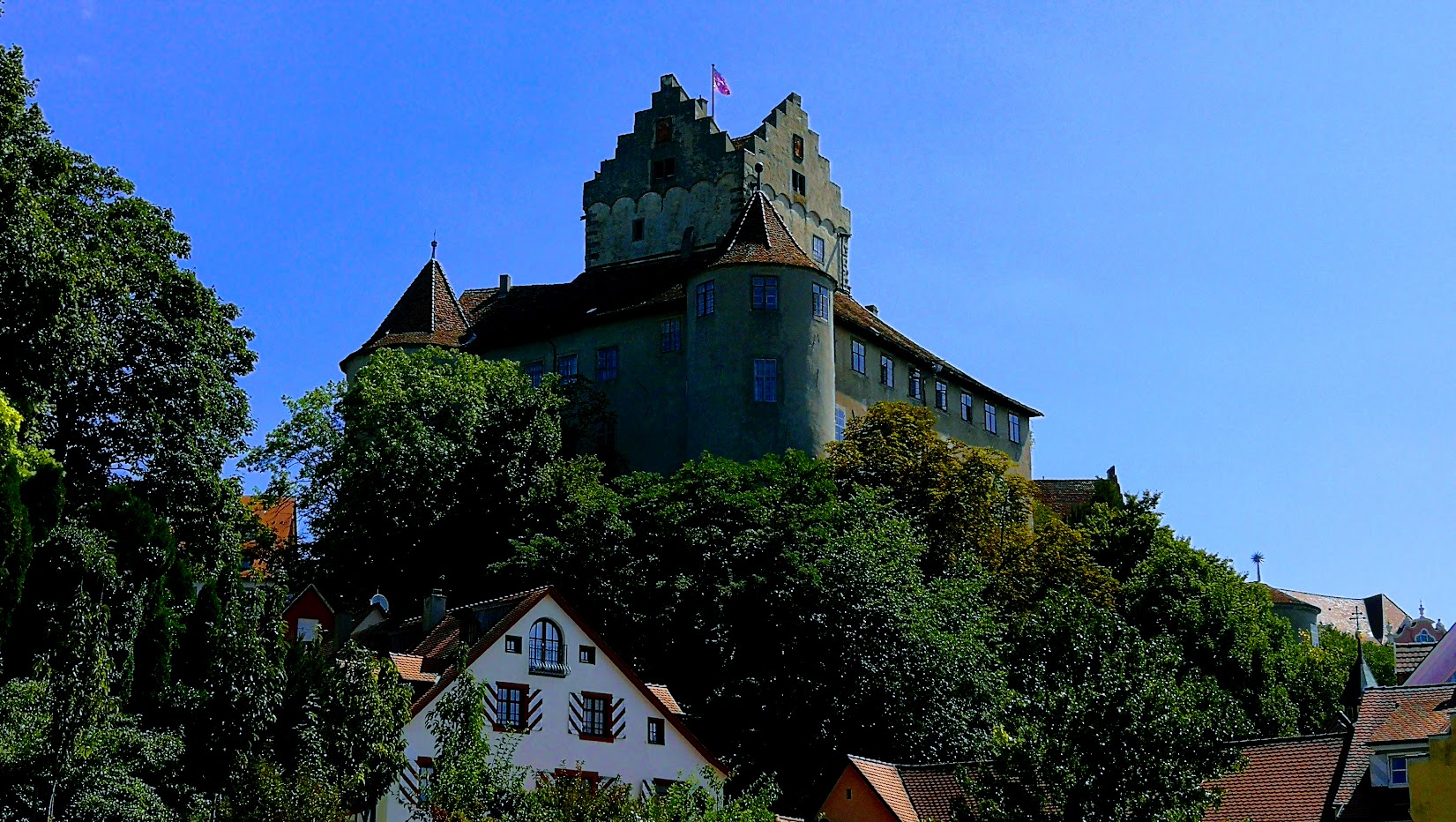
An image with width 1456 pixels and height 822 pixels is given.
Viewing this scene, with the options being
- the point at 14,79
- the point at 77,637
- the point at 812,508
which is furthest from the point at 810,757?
the point at 77,637

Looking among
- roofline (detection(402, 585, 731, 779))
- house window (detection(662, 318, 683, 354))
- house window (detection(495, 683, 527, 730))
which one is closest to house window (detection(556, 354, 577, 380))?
house window (detection(662, 318, 683, 354))

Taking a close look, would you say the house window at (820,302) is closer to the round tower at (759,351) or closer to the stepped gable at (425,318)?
the round tower at (759,351)

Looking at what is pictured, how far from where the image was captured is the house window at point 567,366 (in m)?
78.4

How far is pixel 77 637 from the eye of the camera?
2378 cm

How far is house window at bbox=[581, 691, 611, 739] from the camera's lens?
47.4 metres

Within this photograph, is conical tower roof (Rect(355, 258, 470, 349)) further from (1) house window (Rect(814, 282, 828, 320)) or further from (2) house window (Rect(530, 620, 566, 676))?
(2) house window (Rect(530, 620, 566, 676))

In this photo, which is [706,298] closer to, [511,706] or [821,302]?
[821,302]

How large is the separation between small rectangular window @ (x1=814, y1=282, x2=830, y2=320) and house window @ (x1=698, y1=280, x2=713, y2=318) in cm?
368

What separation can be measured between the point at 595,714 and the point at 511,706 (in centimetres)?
229

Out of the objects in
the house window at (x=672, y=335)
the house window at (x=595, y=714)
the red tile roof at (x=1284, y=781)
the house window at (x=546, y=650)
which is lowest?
the red tile roof at (x=1284, y=781)

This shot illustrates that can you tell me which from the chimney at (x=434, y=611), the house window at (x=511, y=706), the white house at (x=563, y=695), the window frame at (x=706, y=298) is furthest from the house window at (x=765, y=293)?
the house window at (x=511, y=706)

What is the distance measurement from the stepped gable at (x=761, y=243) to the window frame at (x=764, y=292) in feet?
1.83

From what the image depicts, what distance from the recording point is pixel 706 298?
73.2 metres

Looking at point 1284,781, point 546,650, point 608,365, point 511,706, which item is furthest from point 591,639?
point 608,365
